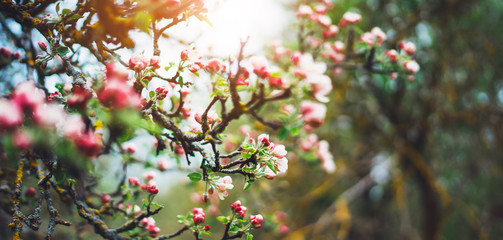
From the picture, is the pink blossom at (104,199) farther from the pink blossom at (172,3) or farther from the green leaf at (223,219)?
the pink blossom at (172,3)

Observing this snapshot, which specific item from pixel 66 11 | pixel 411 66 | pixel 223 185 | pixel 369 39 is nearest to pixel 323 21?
pixel 369 39

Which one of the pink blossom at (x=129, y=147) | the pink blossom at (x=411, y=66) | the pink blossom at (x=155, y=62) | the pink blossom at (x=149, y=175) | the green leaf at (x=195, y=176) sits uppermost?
the pink blossom at (x=129, y=147)

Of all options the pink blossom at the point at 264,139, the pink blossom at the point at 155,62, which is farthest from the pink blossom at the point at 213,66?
the pink blossom at the point at 264,139

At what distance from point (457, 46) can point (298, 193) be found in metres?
4.43

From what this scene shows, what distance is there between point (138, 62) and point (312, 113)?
0.69 meters

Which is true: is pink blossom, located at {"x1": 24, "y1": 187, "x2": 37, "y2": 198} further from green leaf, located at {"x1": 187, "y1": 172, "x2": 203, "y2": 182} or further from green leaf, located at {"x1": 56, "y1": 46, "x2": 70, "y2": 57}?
green leaf, located at {"x1": 187, "y1": 172, "x2": 203, "y2": 182}

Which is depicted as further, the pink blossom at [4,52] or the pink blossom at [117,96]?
the pink blossom at [4,52]

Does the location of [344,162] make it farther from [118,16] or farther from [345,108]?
[118,16]

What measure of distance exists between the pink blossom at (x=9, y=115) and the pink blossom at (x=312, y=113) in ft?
2.67

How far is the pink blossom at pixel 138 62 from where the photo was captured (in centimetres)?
110

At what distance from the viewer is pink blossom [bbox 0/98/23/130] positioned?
74cm

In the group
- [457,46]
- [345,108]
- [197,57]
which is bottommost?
[457,46]

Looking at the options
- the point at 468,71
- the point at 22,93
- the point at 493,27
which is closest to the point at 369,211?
the point at 468,71

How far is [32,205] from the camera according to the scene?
1.62 meters
